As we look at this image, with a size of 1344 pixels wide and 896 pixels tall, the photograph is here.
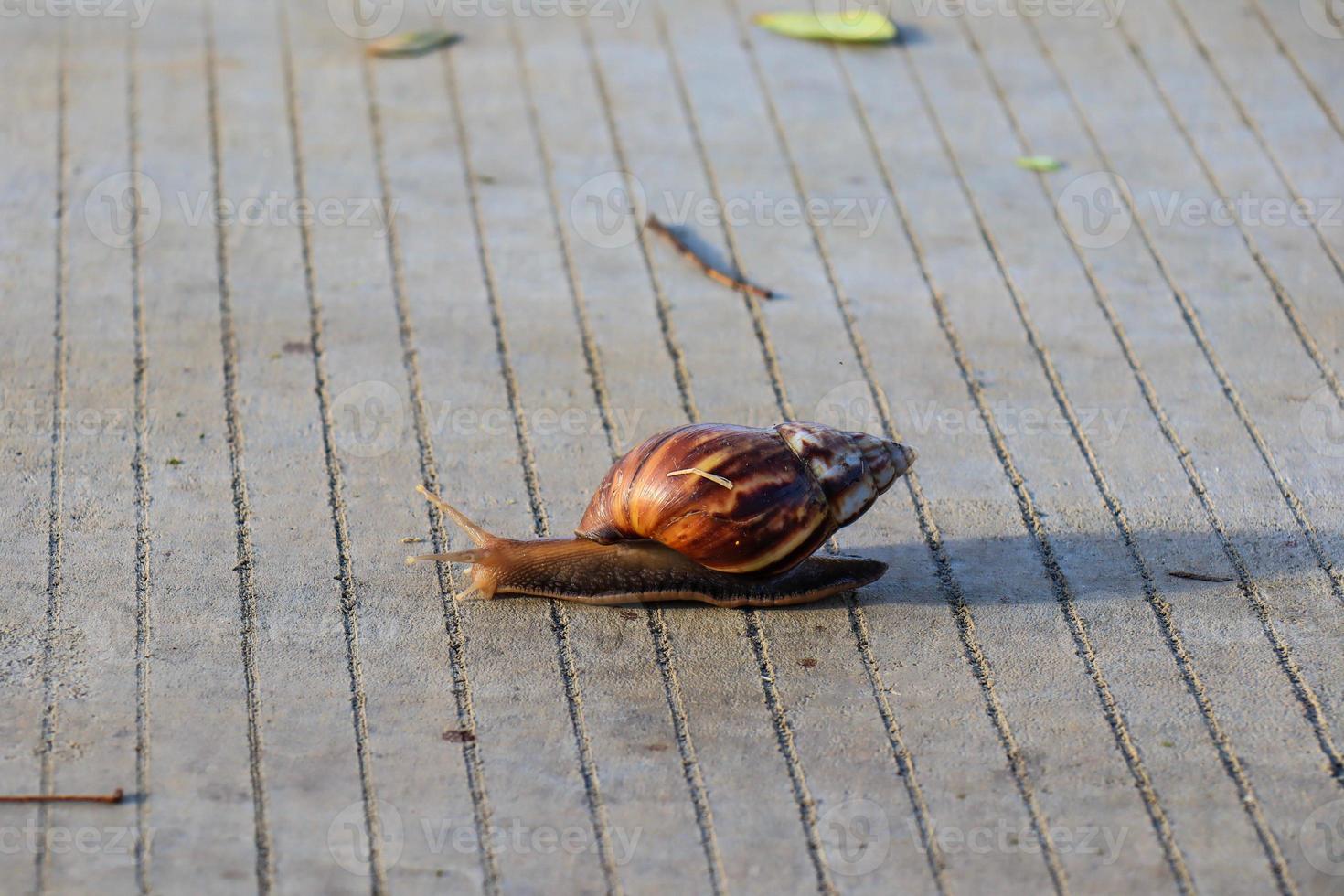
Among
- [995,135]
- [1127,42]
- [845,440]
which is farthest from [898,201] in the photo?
[845,440]

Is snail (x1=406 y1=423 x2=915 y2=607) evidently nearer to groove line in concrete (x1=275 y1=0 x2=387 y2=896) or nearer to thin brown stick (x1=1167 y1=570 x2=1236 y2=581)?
groove line in concrete (x1=275 y1=0 x2=387 y2=896)

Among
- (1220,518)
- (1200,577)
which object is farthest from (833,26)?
(1200,577)

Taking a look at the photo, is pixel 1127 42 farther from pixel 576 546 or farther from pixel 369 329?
pixel 576 546

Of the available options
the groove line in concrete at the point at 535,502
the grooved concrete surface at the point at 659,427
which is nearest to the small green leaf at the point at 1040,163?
the grooved concrete surface at the point at 659,427

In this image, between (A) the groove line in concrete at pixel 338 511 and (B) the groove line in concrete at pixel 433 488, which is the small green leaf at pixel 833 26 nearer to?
(B) the groove line in concrete at pixel 433 488

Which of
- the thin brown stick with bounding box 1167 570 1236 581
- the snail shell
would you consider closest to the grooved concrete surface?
the thin brown stick with bounding box 1167 570 1236 581
